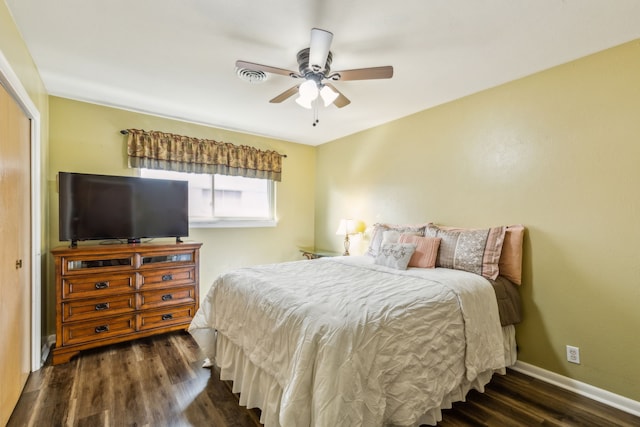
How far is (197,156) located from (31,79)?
166 centimetres

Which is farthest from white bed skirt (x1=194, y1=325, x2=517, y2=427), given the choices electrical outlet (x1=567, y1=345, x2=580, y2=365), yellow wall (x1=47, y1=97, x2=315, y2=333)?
yellow wall (x1=47, y1=97, x2=315, y2=333)

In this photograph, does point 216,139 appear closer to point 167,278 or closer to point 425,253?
point 167,278

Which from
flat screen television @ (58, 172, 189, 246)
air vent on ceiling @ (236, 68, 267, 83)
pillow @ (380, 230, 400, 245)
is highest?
air vent on ceiling @ (236, 68, 267, 83)

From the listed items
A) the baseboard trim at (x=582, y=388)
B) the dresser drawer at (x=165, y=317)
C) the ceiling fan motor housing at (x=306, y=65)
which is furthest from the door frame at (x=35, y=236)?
the baseboard trim at (x=582, y=388)

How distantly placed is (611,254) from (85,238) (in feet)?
14.6

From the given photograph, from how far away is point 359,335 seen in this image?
141 cm

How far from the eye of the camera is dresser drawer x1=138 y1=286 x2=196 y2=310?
296 centimetres

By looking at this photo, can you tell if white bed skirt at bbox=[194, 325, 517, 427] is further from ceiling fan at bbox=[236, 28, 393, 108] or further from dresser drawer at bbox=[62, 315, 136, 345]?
ceiling fan at bbox=[236, 28, 393, 108]

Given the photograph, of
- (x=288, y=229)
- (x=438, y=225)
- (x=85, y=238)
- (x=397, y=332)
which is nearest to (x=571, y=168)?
(x=438, y=225)

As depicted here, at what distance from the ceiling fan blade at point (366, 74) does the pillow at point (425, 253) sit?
1.55 meters

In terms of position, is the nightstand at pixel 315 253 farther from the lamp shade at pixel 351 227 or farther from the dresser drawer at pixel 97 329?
the dresser drawer at pixel 97 329

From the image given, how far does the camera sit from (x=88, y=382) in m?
2.26

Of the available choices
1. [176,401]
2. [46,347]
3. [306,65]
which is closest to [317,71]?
[306,65]

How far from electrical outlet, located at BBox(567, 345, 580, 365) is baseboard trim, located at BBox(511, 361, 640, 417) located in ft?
0.48
